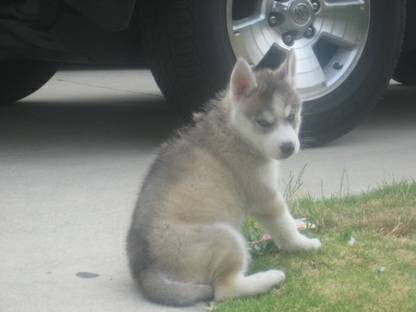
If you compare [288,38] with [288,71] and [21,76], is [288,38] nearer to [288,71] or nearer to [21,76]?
[288,71]

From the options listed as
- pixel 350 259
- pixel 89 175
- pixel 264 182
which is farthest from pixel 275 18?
pixel 350 259

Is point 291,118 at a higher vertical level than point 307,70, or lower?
higher

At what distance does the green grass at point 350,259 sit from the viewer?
3.82 metres

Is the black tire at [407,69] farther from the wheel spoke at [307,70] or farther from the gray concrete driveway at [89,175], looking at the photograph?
the wheel spoke at [307,70]

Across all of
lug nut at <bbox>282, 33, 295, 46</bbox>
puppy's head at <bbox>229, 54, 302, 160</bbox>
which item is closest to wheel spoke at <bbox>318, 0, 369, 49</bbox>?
lug nut at <bbox>282, 33, 295, 46</bbox>

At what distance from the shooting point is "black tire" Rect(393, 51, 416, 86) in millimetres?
9188

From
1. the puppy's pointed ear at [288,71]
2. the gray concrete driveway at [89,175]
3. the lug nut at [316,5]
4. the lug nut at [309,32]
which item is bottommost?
the gray concrete driveway at [89,175]

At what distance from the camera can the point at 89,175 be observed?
6.12m

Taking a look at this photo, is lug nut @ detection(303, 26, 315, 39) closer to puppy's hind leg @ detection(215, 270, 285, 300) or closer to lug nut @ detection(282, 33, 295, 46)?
lug nut @ detection(282, 33, 295, 46)

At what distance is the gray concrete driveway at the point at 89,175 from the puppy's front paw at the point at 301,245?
0.69 m

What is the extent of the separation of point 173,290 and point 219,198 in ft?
1.59

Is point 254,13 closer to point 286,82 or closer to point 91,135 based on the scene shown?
point 91,135

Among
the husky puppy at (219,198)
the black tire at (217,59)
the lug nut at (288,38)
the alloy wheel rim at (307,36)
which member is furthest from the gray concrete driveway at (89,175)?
the lug nut at (288,38)

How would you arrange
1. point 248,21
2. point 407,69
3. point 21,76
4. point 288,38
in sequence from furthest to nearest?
point 407,69
point 21,76
point 288,38
point 248,21
